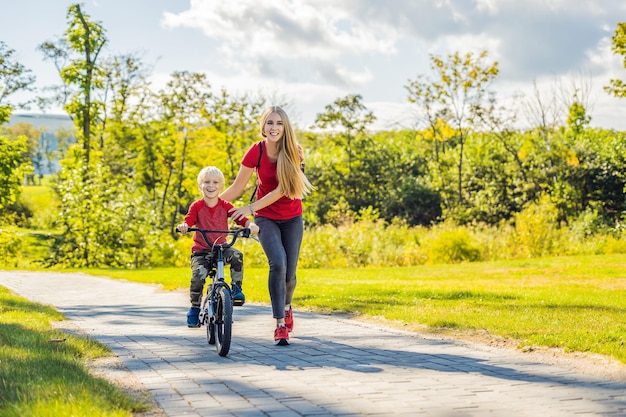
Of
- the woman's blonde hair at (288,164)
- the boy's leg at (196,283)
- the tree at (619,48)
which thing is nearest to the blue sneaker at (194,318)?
the boy's leg at (196,283)

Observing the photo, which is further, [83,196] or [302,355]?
[83,196]

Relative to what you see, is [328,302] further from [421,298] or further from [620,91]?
[620,91]

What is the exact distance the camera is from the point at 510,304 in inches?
433

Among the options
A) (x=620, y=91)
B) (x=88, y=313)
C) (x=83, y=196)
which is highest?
(x=620, y=91)

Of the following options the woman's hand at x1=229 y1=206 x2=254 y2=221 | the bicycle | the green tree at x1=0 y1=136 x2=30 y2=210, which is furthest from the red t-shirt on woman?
the green tree at x1=0 y1=136 x2=30 y2=210

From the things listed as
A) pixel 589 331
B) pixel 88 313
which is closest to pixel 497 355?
pixel 589 331

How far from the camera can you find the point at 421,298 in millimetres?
12375

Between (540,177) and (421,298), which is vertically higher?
(540,177)

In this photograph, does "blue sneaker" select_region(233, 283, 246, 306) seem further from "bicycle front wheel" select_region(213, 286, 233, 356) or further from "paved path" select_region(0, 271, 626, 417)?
"paved path" select_region(0, 271, 626, 417)

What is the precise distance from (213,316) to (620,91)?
55.6ft

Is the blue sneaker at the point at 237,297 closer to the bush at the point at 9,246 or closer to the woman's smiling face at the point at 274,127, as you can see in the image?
the woman's smiling face at the point at 274,127

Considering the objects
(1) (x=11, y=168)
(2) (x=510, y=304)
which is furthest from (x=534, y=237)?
(1) (x=11, y=168)

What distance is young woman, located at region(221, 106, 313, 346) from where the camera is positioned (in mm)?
7512

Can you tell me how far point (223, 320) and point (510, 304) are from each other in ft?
17.8
